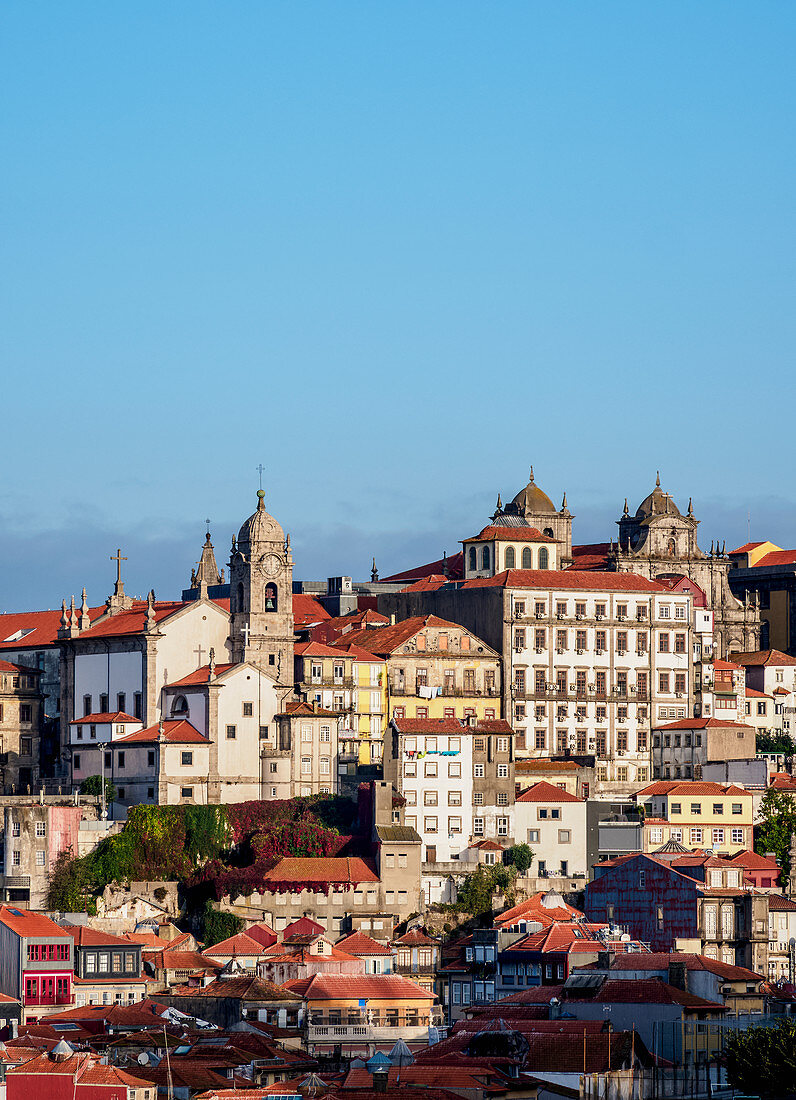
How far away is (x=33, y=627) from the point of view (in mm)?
149625

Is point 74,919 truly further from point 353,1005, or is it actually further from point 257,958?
point 353,1005

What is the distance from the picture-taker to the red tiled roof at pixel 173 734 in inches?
5020

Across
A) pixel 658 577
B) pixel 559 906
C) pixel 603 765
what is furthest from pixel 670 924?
pixel 658 577

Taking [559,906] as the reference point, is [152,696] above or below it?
above

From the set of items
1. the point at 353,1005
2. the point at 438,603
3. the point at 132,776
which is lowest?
the point at 353,1005

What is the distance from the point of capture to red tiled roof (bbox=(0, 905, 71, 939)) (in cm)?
11469

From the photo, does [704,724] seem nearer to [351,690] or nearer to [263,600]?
[351,690]

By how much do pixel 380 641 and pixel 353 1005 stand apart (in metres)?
31.0

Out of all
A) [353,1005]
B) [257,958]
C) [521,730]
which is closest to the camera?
[353,1005]

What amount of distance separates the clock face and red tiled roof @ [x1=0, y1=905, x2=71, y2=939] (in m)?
23.4

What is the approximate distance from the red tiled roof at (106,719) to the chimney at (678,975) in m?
35.6

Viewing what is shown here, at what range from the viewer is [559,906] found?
A: 123812 millimetres

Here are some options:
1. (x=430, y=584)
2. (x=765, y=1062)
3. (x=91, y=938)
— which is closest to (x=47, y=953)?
(x=91, y=938)

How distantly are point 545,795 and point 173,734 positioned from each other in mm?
17884
